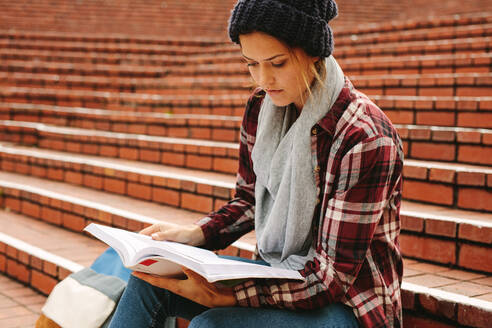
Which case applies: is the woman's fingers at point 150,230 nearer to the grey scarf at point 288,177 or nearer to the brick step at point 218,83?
the grey scarf at point 288,177

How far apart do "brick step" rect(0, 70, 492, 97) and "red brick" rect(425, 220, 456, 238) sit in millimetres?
1763

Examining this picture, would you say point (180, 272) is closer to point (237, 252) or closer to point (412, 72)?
point (237, 252)

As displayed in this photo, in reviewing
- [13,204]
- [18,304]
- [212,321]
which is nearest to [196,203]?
[18,304]

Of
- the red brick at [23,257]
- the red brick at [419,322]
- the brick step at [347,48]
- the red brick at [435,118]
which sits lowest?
the red brick at [23,257]

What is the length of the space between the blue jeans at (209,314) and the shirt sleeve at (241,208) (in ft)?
0.89

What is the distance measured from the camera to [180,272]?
1.53 meters

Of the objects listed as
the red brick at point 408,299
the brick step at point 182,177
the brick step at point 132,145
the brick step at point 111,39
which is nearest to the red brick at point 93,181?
the brick step at point 182,177

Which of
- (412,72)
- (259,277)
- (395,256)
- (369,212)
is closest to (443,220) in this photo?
(395,256)

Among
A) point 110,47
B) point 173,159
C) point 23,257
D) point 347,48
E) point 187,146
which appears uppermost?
point 110,47

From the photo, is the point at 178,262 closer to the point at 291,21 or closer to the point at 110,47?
the point at 291,21

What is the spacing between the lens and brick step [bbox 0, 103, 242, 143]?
14.6 ft

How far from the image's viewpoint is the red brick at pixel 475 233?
219 cm

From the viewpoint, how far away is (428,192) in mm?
2773

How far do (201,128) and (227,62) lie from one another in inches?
82.3
